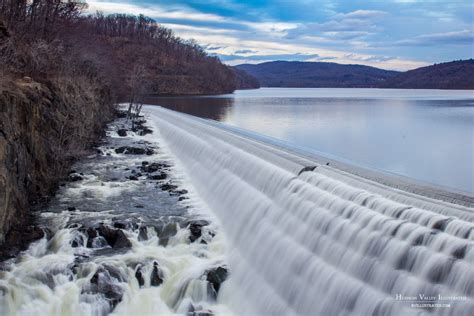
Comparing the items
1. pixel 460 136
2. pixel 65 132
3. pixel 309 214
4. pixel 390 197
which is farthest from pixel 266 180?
pixel 460 136

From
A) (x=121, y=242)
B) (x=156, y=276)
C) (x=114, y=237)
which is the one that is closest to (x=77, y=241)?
(x=114, y=237)

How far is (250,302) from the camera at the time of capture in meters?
9.80

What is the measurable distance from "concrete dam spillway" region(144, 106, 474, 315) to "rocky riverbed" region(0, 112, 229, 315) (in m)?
0.67

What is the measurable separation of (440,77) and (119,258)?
17772 cm

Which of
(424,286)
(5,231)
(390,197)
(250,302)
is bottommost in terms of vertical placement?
(250,302)

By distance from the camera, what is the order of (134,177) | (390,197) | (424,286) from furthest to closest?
(134,177), (390,197), (424,286)

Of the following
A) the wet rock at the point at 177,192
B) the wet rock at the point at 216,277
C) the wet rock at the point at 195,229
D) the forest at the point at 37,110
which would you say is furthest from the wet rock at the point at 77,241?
the wet rock at the point at 177,192

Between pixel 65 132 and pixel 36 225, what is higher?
pixel 65 132

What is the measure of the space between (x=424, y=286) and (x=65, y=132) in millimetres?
16953

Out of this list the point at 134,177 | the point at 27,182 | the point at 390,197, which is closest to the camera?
the point at 390,197

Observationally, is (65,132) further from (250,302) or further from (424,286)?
(424,286)

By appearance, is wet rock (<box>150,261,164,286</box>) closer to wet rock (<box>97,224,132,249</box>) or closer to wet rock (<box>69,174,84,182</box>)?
wet rock (<box>97,224,132,249</box>)

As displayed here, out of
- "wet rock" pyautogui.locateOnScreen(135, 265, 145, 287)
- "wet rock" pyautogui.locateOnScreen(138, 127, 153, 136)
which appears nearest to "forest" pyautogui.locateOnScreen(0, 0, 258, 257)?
"wet rock" pyautogui.locateOnScreen(135, 265, 145, 287)

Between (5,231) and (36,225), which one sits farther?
(36,225)
